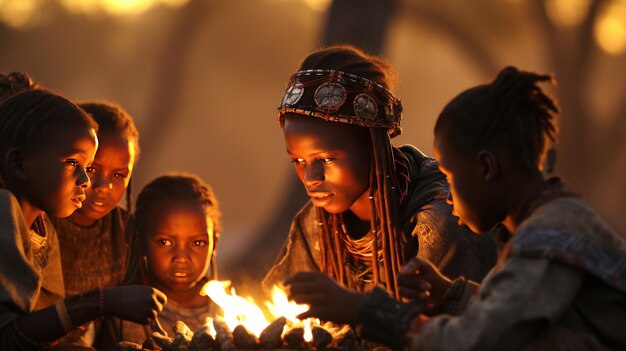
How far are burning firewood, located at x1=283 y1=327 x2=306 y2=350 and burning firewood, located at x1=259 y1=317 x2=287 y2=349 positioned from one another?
28 mm

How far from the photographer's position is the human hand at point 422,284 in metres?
3.46

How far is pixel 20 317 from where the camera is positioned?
3.67 m

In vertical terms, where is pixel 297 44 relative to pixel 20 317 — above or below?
above

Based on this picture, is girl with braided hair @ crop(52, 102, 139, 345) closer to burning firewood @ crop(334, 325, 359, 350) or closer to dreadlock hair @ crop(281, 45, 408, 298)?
dreadlock hair @ crop(281, 45, 408, 298)

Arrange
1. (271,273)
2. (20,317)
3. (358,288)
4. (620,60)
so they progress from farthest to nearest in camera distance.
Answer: (620,60) < (271,273) < (358,288) < (20,317)

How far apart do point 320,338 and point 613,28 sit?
1214cm

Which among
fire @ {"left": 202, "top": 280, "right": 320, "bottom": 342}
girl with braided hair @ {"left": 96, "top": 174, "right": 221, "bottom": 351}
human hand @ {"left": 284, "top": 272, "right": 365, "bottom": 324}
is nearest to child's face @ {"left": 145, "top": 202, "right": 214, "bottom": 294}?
girl with braided hair @ {"left": 96, "top": 174, "right": 221, "bottom": 351}

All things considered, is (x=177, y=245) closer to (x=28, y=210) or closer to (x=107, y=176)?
(x=107, y=176)

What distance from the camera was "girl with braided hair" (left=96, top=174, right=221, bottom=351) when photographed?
16.5ft

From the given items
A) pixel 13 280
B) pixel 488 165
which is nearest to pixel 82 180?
pixel 13 280

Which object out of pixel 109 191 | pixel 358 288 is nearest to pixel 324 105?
pixel 358 288

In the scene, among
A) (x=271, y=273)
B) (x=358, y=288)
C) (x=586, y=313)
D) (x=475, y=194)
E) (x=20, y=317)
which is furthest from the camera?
(x=271, y=273)

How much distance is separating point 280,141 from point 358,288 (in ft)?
33.2

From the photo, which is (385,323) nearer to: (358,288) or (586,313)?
(586,313)
